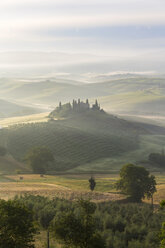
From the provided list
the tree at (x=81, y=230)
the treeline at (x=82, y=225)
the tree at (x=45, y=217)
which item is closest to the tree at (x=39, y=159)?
the treeline at (x=82, y=225)

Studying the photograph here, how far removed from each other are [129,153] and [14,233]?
503ft

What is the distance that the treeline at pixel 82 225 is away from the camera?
37250 mm

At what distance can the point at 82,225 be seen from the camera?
3803 centimetres

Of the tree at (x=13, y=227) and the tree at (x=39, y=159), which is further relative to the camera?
the tree at (x=39, y=159)

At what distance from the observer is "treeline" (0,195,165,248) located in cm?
3725

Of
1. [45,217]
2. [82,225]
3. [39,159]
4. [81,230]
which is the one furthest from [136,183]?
[39,159]

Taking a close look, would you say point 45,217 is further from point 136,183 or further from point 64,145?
point 64,145

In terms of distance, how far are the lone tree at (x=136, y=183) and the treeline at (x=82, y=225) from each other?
14184 millimetres

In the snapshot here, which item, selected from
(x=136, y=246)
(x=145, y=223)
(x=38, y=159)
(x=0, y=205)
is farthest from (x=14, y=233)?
(x=38, y=159)

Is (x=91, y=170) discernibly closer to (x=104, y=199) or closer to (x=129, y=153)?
(x=129, y=153)

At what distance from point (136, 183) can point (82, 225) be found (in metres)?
48.6

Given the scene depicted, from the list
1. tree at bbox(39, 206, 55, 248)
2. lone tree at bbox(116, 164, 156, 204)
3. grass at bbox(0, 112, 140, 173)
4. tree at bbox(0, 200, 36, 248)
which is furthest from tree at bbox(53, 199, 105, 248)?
grass at bbox(0, 112, 140, 173)

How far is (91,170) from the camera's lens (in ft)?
477

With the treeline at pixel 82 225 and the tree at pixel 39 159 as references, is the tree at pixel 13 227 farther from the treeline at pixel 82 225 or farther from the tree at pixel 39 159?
the tree at pixel 39 159
